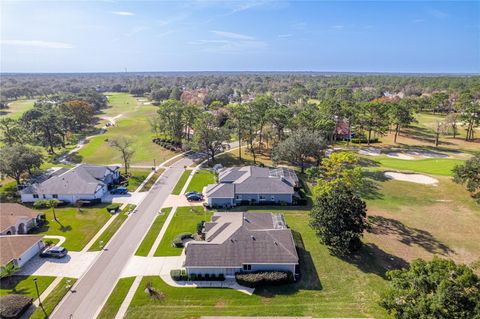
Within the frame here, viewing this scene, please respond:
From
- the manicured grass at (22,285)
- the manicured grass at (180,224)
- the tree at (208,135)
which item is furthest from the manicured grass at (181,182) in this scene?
the manicured grass at (22,285)

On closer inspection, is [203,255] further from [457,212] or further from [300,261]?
[457,212]

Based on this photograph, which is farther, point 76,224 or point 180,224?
point 76,224

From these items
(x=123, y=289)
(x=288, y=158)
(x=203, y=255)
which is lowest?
(x=123, y=289)

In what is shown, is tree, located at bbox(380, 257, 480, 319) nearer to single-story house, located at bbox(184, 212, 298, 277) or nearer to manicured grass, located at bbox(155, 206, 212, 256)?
single-story house, located at bbox(184, 212, 298, 277)

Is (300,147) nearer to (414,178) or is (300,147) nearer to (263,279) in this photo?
(414,178)

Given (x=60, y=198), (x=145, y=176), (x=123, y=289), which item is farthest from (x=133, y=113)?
(x=123, y=289)

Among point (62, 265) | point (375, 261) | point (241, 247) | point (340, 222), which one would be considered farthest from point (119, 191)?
point (375, 261)
